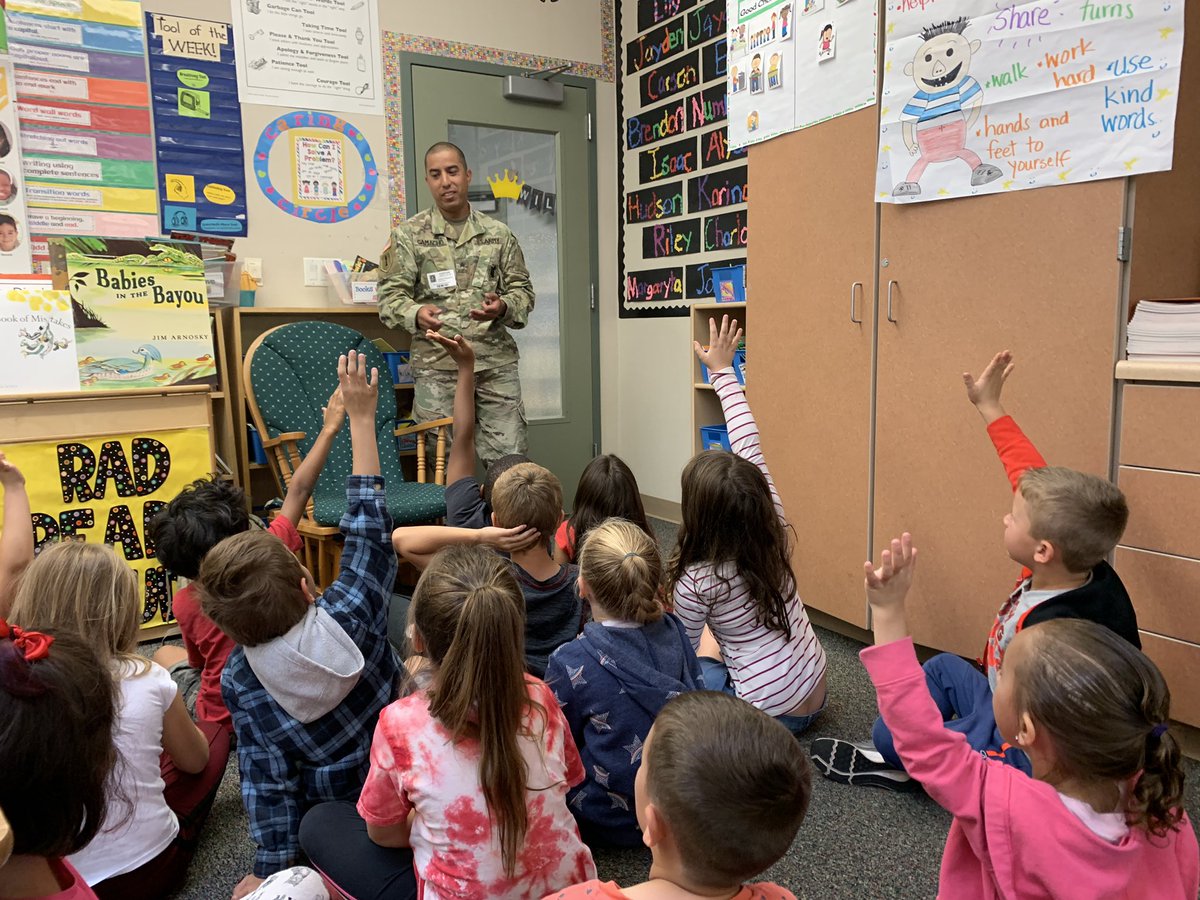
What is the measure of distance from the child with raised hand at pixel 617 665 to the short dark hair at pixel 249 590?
480 millimetres

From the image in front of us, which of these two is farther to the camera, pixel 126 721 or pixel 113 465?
pixel 113 465

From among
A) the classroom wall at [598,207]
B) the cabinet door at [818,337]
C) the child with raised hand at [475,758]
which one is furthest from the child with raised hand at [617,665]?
the classroom wall at [598,207]

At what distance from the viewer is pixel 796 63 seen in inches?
105

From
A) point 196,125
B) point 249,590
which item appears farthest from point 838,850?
point 196,125

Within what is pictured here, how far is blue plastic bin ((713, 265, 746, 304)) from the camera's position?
344 centimetres

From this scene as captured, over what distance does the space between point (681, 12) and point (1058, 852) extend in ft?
12.8

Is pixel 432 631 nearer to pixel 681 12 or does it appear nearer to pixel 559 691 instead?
pixel 559 691

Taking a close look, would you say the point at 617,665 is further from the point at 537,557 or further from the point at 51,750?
the point at 51,750

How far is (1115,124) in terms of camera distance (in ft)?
6.20

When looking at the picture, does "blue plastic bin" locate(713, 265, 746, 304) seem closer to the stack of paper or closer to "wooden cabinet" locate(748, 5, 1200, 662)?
"wooden cabinet" locate(748, 5, 1200, 662)

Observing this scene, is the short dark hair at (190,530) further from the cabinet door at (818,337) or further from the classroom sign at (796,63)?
the classroom sign at (796,63)

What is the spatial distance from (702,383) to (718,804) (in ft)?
8.84

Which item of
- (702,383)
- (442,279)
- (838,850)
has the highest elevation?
(442,279)

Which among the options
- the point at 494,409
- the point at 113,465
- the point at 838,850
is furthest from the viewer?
the point at 494,409
